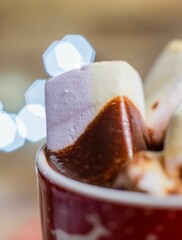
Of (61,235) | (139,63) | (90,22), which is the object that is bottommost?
(139,63)

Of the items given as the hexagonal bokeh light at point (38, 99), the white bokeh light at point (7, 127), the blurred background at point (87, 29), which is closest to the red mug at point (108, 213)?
the hexagonal bokeh light at point (38, 99)

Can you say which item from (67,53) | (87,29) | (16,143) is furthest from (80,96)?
(87,29)

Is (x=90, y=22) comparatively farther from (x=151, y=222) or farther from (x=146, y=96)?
(x=151, y=222)

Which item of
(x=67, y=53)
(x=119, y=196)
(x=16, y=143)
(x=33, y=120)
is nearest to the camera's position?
(x=119, y=196)

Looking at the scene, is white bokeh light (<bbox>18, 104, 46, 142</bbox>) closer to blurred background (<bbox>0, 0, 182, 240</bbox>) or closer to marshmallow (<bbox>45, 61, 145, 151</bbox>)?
blurred background (<bbox>0, 0, 182, 240</bbox>)

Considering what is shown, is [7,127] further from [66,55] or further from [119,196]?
[119,196]

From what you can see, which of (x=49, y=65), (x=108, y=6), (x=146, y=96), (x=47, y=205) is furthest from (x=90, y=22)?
(x=47, y=205)

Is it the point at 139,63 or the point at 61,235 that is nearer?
the point at 61,235
